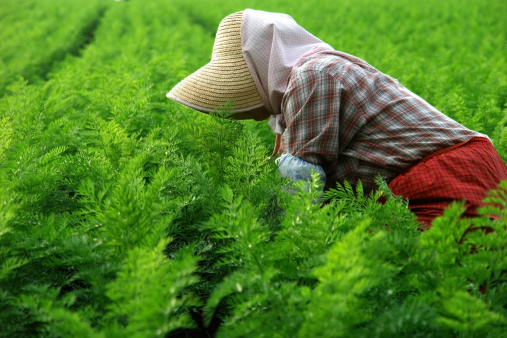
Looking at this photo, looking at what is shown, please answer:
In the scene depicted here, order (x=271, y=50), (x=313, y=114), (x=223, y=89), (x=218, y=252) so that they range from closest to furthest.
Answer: (x=218, y=252), (x=313, y=114), (x=271, y=50), (x=223, y=89)

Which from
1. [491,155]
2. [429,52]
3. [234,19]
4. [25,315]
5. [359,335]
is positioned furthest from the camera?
[429,52]

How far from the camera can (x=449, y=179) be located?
79.7 inches

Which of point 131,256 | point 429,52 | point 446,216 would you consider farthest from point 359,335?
point 429,52

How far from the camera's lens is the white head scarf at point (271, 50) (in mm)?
2324

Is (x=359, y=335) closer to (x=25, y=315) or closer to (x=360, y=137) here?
(x=25, y=315)

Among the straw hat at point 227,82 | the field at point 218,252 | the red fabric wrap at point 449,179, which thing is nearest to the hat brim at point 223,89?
the straw hat at point 227,82

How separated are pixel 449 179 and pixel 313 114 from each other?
631 millimetres

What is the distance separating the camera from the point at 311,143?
2.17 m

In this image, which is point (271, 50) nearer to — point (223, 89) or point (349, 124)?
point (223, 89)

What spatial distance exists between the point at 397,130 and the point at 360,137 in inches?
6.6

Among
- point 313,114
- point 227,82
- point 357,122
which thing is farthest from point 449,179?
point 227,82

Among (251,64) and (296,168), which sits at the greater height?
(251,64)

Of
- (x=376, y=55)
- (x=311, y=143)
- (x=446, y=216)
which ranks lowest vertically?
(x=376, y=55)

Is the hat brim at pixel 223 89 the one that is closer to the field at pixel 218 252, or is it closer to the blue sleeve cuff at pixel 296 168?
the field at pixel 218 252
